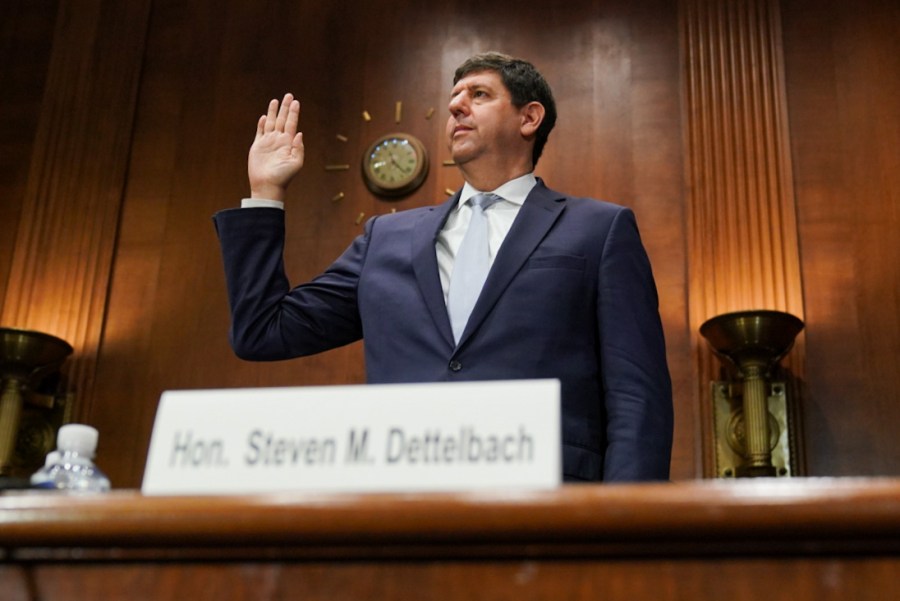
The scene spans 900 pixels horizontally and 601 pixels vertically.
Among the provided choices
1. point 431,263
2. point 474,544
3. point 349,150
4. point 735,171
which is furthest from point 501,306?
point 349,150

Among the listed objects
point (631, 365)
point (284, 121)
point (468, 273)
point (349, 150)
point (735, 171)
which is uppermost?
point (349, 150)

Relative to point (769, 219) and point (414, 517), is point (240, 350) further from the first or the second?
point (769, 219)

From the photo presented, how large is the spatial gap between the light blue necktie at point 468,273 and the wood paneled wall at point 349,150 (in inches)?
84.6

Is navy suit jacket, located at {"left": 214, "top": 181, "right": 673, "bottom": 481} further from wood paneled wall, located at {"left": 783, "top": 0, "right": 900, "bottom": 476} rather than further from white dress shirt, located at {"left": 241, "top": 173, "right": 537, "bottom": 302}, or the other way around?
wood paneled wall, located at {"left": 783, "top": 0, "right": 900, "bottom": 476}

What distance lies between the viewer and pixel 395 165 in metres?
4.59

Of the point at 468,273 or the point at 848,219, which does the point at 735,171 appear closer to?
the point at 848,219

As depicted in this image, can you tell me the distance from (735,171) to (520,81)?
2.06 metres

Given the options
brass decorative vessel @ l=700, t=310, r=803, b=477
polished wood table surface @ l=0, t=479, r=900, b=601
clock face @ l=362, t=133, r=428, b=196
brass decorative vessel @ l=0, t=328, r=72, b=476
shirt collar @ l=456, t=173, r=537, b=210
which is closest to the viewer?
polished wood table surface @ l=0, t=479, r=900, b=601

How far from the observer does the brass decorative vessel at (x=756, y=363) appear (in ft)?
12.4

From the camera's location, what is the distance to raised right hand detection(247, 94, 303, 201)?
6.36 ft

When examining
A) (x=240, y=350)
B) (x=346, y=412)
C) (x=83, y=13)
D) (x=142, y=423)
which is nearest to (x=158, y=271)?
(x=142, y=423)

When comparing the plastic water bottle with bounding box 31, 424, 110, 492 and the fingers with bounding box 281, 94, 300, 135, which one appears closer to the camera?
the plastic water bottle with bounding box 31, 424, 110, 492

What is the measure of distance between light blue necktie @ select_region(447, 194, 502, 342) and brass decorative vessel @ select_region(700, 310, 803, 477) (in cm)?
192

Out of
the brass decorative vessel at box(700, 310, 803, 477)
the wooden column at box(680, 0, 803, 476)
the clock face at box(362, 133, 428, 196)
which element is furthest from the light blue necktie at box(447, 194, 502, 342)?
the clock face at box(362, 133, 428, 196)
